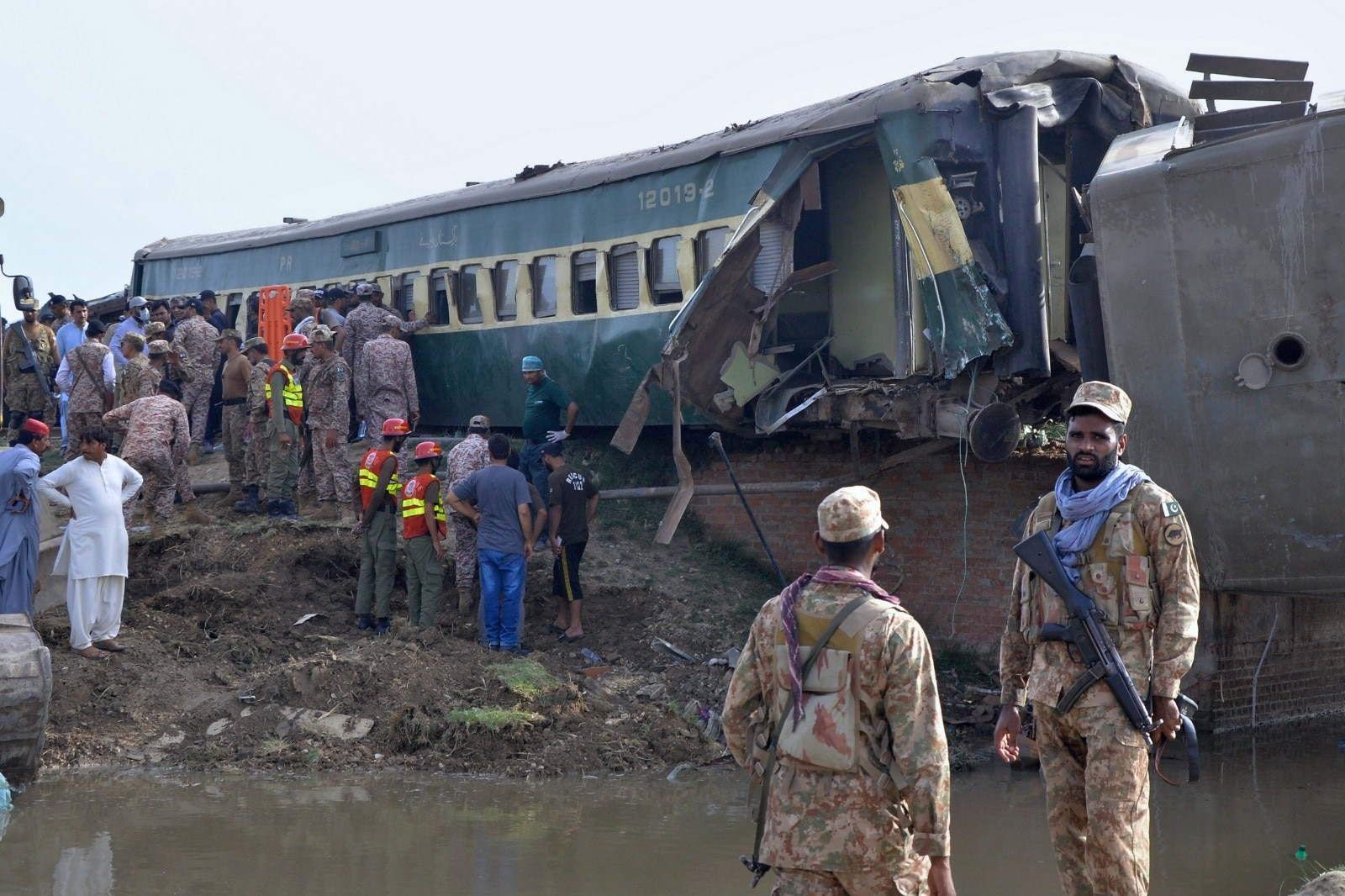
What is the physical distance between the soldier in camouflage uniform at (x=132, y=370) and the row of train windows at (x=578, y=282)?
3.46 metres

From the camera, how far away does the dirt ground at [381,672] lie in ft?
30.6

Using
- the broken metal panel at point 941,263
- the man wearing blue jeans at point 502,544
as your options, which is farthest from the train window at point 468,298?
the broken metal panel at point 941,263

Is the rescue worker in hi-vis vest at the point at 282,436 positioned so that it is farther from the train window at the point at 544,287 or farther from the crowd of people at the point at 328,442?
the train window at the point at 544,287

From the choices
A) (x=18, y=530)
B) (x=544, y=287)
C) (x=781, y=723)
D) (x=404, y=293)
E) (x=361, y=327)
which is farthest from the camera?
(x=404, y=293)

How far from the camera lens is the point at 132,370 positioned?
14.2 metres

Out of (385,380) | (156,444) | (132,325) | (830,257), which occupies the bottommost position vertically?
(156,444)

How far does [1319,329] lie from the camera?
736 cm

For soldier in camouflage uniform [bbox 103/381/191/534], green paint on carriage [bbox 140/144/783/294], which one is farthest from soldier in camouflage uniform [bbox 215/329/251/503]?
green paint on carriage [bbox 140/144/783/294]

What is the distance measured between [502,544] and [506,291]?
5337mm

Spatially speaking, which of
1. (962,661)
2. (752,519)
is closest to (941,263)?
(752,519)

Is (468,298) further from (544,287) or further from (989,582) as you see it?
(989,582)

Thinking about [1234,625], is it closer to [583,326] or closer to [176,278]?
[583,326]

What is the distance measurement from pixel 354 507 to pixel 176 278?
38.2 ft

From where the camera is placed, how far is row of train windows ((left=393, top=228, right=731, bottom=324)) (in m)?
12.9
